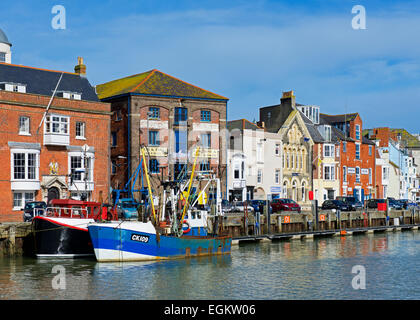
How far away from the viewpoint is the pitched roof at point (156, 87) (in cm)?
5819

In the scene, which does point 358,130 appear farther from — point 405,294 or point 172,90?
point 405,294

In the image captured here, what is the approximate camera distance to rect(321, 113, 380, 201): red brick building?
8269 centimetres

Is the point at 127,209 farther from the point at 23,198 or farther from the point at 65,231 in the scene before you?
the point at 23,198

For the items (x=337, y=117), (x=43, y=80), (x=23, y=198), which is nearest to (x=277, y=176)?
(x=337, y=117)

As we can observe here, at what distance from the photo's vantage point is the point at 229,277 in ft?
98.5

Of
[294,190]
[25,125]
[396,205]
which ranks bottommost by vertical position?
[396,205]

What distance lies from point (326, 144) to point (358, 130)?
8.43 m

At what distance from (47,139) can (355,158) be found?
5089 cm

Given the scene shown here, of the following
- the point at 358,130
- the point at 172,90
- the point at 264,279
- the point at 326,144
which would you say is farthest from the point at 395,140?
the point at 264,279

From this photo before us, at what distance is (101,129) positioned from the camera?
52.2 m

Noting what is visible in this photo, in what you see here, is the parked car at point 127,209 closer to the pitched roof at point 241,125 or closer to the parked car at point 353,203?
the pitched roof at point 241,125

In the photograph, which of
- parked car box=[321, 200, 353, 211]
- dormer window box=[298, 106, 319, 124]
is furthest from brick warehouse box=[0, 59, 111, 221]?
dormer window box=[298, 106, 319, 124]

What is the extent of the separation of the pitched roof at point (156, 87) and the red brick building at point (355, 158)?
2868 centimetres

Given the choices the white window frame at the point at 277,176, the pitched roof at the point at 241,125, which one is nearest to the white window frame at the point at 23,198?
the pitched roof at the point at 241,125
